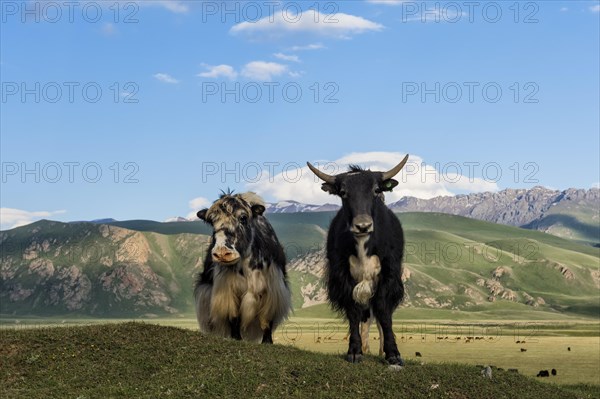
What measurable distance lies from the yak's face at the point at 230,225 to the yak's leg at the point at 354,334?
3773mm

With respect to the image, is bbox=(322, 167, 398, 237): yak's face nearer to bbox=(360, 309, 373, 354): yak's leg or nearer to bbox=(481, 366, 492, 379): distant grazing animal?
bbox=(360, 309, 373, 354): yak's leg

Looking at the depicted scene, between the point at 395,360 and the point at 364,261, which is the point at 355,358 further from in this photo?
the point at 364,261

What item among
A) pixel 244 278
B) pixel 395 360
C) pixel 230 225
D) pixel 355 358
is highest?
pixel 230 225

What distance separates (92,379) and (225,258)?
4.75 metres

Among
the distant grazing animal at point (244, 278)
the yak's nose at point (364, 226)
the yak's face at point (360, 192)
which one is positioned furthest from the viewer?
the distant grazing animal at point (244, 278)

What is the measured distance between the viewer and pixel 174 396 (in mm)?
16281

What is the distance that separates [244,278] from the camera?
21.2 m

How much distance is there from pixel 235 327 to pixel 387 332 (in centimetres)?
513

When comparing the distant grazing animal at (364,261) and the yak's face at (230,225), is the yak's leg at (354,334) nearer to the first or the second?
the distant grazing animal at (364,261)

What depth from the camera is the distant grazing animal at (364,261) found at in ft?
59.8

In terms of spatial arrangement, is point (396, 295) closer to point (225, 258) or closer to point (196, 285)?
point (225, 258)

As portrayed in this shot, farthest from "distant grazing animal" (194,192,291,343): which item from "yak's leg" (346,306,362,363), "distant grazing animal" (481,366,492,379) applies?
"distant grazing animal" (481,366,492,379)

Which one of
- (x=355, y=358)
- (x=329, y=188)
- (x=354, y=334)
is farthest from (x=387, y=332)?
(x=329, y=188)

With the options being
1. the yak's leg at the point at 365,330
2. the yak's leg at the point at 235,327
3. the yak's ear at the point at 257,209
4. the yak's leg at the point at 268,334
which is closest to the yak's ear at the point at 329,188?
the yak's ear at the point at 257,209
